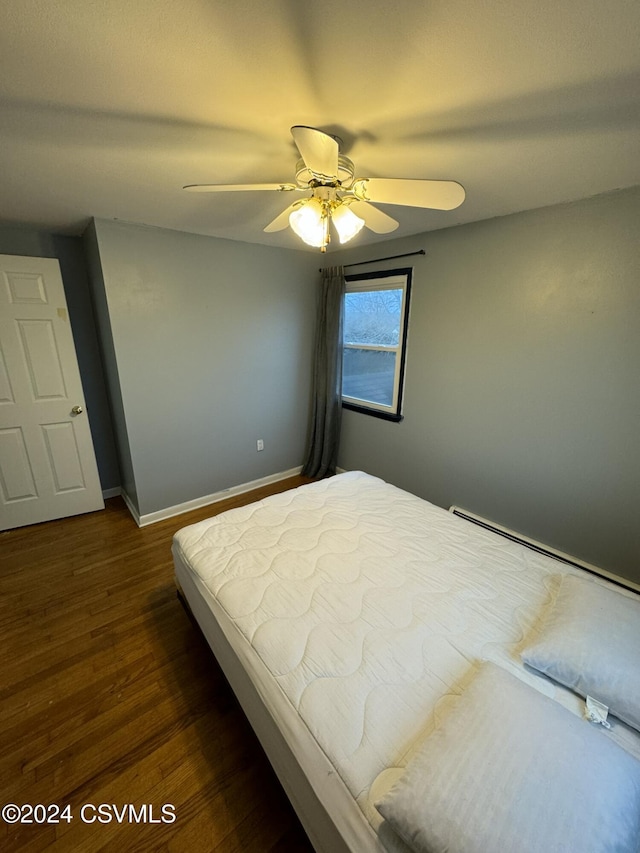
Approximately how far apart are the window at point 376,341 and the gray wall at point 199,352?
0.43m

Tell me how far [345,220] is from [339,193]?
9.7 inches

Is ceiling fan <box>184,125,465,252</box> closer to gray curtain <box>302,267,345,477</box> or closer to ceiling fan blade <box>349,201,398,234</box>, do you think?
ceiling fan blade <box>349,201,398,234</box>

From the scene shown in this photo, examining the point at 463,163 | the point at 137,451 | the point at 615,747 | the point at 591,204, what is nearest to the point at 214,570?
the point at 615,747

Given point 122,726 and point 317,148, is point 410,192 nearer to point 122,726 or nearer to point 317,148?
point 317,148

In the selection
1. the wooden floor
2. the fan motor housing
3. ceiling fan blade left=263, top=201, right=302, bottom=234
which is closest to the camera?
the wooden floor

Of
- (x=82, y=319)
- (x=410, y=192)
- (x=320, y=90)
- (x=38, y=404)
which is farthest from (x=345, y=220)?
(x=38, y=404)

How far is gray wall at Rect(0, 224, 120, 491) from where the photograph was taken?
7.72ft

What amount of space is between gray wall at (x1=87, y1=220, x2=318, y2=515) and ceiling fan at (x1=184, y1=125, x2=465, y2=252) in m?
1.34

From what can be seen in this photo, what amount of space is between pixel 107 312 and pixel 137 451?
1.00 metres

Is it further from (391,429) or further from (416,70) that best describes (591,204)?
(391,429)

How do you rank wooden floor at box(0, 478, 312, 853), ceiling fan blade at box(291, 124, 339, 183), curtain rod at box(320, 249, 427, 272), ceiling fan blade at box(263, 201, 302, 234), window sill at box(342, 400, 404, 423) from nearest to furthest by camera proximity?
ceiling fan blade at box(291, 124, 339, 183) → wooden floor at box(0, 478, 312, 853) → ceiling fan blade at box(263, 201, 302, 234) → curtain rod at box(320, 249, 427, 272) → window sill at box(342, 400, 404, 423)

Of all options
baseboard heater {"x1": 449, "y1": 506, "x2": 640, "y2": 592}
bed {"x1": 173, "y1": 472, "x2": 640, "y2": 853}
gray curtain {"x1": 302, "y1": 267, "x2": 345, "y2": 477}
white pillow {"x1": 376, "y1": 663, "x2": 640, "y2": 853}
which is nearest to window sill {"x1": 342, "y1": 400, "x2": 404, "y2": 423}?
gray curtain {"x1": 302, "y1": 267, "x2": 345, "y2": 477}

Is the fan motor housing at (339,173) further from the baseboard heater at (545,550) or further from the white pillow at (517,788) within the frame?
the baseboard heater at (545,550)

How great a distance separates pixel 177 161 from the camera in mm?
1335
